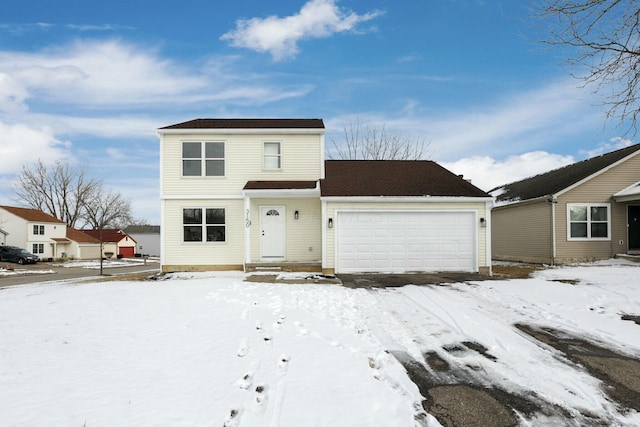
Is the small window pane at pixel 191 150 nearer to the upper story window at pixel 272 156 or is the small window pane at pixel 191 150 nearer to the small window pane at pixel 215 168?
the small window pane at pixel 215 168

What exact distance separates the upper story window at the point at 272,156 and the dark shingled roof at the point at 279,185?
0.82 meters

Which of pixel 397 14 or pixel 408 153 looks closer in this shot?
pixel 397 14

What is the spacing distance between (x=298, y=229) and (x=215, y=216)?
3.27 meters

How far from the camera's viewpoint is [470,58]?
1484 cm

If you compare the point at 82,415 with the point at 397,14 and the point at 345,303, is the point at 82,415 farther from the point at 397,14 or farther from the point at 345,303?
the point at 397,14

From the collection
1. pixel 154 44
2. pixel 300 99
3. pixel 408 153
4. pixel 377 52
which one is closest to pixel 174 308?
pixel 154 44

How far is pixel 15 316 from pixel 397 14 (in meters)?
15.0

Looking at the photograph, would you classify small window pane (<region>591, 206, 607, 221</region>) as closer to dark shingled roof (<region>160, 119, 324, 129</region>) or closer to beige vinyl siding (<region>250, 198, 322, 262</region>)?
beige vinyl siding (<region>250, 198, 322, 262</region>)

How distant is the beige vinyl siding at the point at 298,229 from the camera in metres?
13.7

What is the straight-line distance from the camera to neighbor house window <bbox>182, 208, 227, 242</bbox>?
13859 millimetres

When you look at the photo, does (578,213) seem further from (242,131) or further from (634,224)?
(242,131)

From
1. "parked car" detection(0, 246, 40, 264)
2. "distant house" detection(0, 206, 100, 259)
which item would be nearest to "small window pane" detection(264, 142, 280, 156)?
"parked car" detection(0, 246, 40, 264)

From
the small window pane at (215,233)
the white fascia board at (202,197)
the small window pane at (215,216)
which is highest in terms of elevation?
the white fascia board at (202,197)

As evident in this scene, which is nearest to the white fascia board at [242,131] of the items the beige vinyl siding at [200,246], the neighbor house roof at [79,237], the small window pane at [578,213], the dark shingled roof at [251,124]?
the dark shingled roof at [251,124]
